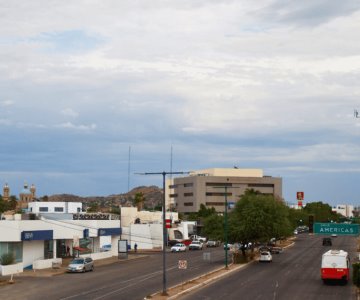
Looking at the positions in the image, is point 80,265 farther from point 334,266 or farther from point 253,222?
point 334,266

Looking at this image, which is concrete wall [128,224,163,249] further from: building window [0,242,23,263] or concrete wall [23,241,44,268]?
building window [0,242,23,263]

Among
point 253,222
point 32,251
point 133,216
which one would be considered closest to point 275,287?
point 32,251

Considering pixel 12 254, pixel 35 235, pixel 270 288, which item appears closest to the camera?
pixel 270 288

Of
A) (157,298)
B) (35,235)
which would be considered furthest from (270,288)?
(35,235)

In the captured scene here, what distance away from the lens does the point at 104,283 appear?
161 ft

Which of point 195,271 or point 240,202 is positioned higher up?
point 240,202

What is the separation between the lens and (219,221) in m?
79.7

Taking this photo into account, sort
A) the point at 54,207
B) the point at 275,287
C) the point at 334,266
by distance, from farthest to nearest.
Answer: the point at 54,207 < the point at 334,266 < the point at 275,287

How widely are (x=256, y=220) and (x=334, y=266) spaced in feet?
89.5

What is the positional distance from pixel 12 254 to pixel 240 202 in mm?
29957

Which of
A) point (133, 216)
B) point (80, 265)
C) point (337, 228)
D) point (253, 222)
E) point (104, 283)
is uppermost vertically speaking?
point (133, 216)

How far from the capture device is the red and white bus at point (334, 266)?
46688 mm

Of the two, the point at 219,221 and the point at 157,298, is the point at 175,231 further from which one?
the point at 157,298

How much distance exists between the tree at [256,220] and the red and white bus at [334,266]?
27.0m
